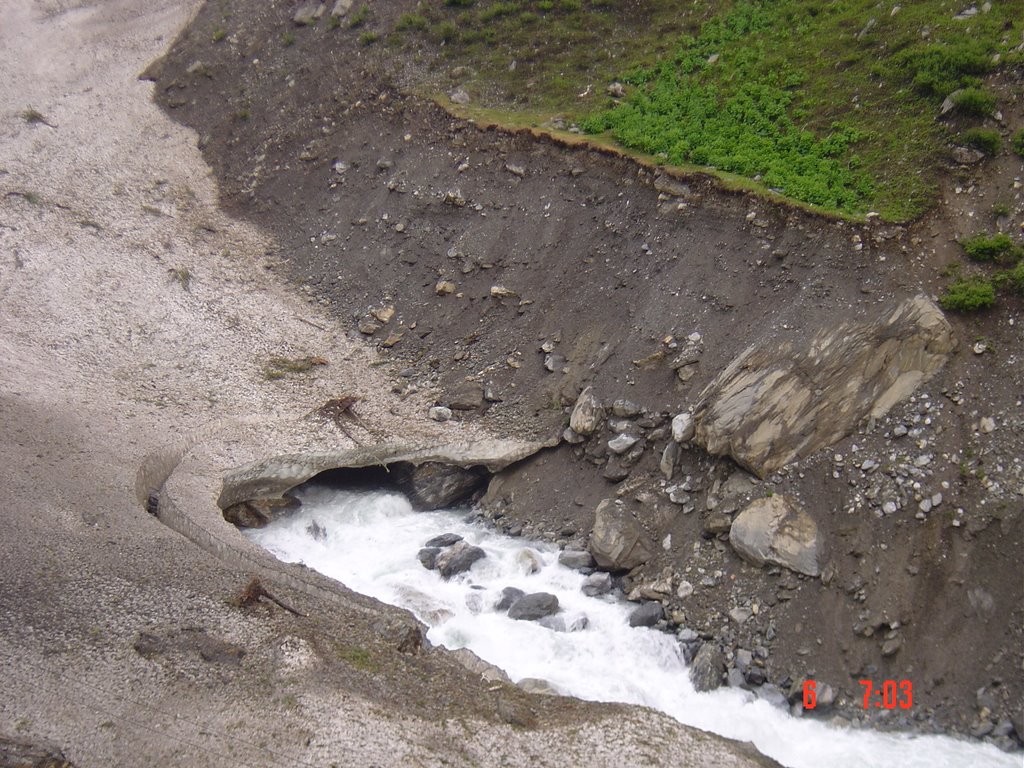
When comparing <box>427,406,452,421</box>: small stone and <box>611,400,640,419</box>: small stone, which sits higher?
<box>611,400,640,419</box>: small stone

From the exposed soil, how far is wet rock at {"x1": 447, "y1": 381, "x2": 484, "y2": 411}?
0.21 m

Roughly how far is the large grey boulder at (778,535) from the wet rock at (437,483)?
637cm

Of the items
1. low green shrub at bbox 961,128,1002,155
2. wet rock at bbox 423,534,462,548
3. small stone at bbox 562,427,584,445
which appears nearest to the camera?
wet rock at bbox 423,534,462,548

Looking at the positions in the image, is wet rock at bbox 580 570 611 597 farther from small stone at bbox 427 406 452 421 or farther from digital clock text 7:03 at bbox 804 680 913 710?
Answer: small stone at bbox 427 406 452 421

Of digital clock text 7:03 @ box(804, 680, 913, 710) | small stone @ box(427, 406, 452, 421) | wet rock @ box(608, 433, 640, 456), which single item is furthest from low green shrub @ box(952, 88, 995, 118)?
small stone @ box(427, 406, 452, 421)

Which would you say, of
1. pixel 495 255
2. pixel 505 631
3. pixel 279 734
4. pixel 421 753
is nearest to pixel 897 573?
pixel 505 631

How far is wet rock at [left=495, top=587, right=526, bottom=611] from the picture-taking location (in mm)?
15258

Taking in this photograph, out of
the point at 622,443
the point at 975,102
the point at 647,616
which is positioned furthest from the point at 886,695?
the point at 975,102

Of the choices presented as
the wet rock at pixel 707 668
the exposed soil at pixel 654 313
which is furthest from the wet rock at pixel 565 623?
the wet rock at pixel 707 668

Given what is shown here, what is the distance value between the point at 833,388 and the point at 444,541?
8584 millimetres

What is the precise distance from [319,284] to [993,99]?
1814 cm

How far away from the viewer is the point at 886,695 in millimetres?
12891

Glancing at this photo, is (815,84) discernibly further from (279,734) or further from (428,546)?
(279,734)

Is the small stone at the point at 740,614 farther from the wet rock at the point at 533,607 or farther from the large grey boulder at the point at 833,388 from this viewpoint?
the wet rock at the point at 533,607
